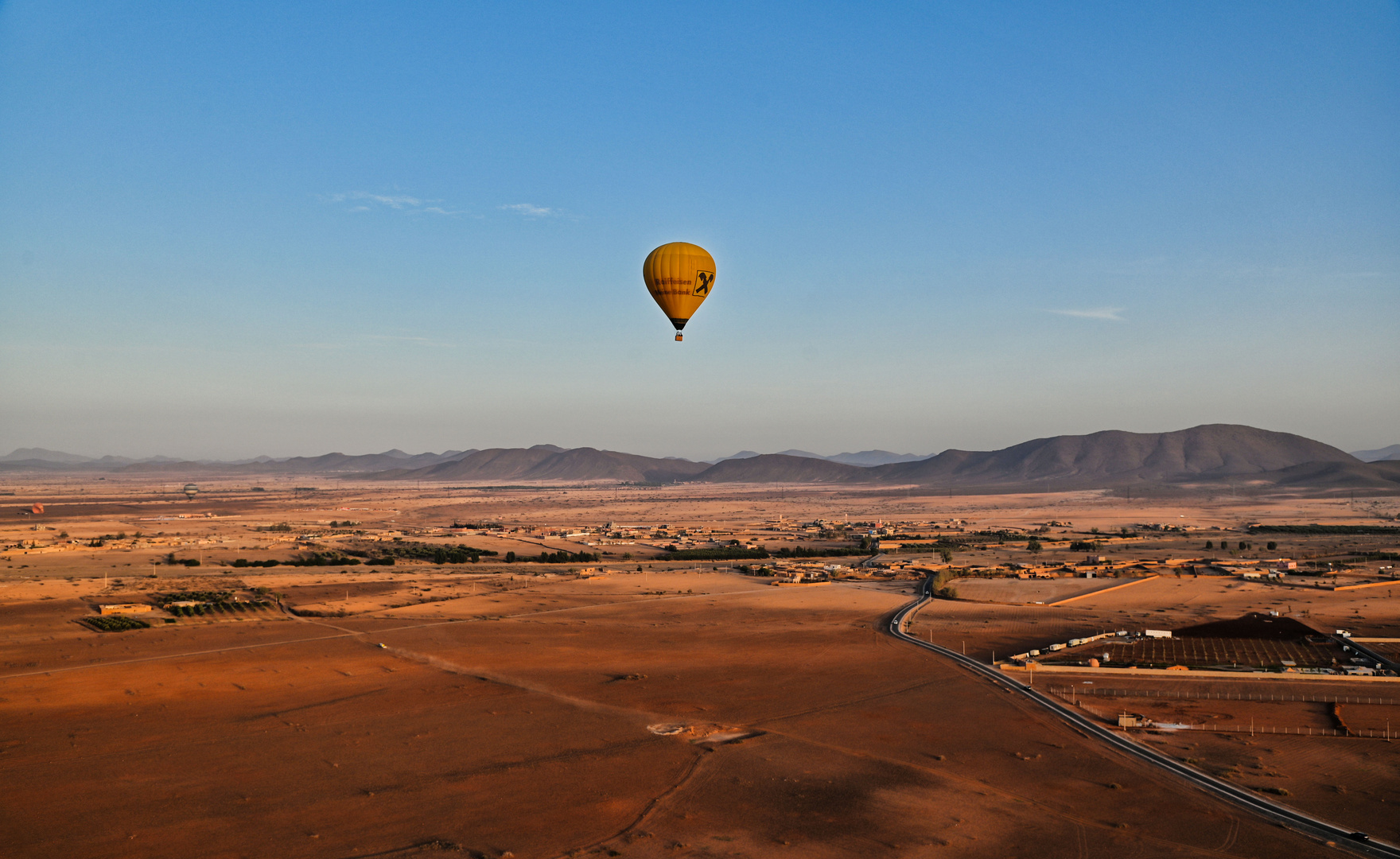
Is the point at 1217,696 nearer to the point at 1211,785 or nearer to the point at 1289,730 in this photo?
the point at 1289,730

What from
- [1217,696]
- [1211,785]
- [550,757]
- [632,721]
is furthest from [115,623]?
[1217,696]

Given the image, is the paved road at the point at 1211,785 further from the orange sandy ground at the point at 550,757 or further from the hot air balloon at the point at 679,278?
the hot air balloon at the point at 679,278

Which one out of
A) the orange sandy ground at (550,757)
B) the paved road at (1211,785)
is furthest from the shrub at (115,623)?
the paved road at (1211,785)

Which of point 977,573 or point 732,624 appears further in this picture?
point 977,573

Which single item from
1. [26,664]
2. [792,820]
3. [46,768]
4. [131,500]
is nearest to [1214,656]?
[792,820]

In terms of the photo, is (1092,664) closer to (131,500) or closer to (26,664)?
(26,664)

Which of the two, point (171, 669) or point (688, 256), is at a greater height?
point (688, 256)

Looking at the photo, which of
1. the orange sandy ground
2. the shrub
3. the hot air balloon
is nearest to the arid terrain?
the orange sandy ground
